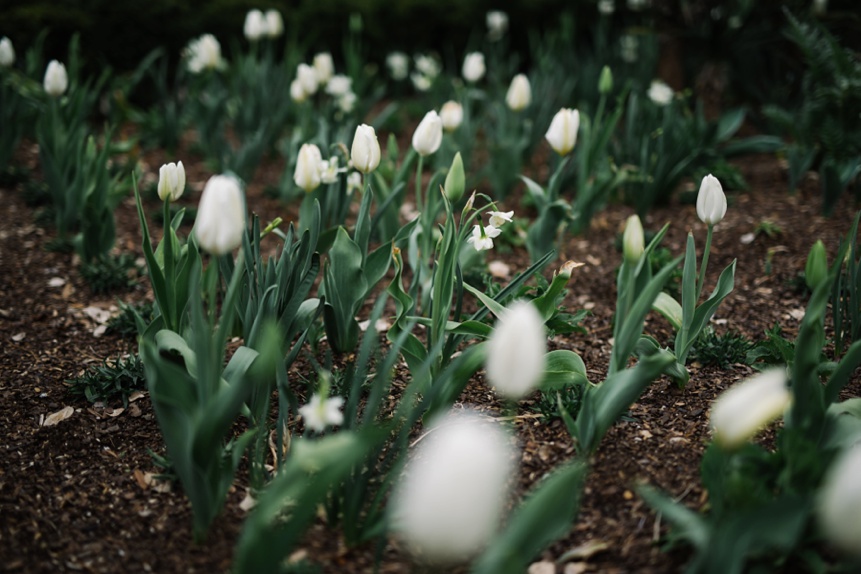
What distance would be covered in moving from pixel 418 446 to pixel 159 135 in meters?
3.05

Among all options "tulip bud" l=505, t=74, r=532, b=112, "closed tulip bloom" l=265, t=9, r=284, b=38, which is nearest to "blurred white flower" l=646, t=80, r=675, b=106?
"tulip bud" l=505, t=74, r=532, b=112

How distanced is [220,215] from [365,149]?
84cm

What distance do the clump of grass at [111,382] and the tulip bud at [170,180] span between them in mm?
548

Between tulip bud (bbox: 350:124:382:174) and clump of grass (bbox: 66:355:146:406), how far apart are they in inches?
33.7

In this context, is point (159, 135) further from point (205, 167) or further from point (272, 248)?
point (272, 248)

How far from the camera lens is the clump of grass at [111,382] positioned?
2088mm

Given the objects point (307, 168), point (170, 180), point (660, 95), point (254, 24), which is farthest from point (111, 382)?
point (660, 95)

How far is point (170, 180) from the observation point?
6.16 feet

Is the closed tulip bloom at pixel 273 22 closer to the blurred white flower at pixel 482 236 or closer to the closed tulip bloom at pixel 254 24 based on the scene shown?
the closed tulip bloom at pixel 254 24

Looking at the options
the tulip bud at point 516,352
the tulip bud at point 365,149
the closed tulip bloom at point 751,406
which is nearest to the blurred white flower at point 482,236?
the tulip bud at point 365,149

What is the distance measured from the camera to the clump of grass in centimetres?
209

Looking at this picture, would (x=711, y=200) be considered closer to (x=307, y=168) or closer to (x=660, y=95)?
(x=307, y=168)

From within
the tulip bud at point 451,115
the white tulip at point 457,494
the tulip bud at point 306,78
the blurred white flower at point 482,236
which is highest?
the tulip bud at point 451,115

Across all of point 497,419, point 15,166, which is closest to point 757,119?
point 497,419
